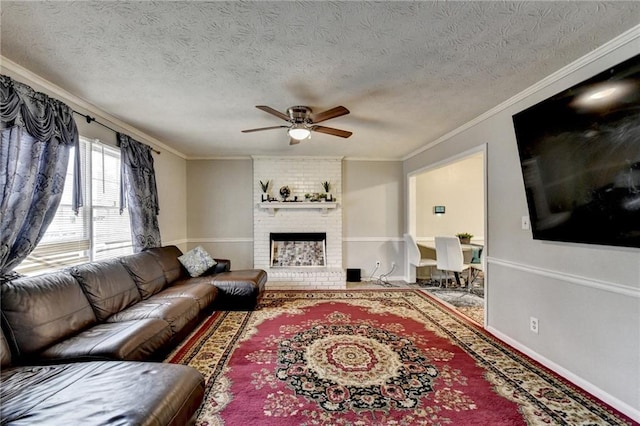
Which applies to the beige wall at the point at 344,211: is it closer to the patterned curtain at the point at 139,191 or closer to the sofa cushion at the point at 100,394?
the patterned curtain at the point at 139,191

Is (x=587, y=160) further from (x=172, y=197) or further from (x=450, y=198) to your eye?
(x=172, y=197)

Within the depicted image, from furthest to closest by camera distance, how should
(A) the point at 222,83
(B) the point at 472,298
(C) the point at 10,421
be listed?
(B) the point at 472,298 < (A) the point at 222,83 < (C) the point at 10,421

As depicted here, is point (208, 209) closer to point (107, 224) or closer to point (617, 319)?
point (107, 224)


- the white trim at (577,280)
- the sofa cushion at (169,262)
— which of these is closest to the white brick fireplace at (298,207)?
the sofa cushion at (169,262)

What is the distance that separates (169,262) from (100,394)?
273cm

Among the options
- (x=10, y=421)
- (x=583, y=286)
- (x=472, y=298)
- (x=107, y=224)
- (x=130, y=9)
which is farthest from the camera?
(x=472, y=298)

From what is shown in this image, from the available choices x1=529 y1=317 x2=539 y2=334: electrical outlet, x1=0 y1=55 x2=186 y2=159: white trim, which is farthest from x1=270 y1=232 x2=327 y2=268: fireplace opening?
x1=529 y1=317 x2=539 y2=334: electrical outlet

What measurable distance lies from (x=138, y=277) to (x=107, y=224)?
30.9 inches

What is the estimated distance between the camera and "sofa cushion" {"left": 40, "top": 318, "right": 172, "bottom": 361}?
184 centimetres

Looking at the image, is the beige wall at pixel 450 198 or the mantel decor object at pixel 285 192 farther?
the beige wall at pixel 450 198

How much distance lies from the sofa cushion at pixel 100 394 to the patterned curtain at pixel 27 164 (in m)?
0.99

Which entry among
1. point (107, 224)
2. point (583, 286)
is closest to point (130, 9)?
point (107, 224)

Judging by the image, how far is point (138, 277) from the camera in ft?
10.3

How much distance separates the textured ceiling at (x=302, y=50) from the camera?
1.54 m
